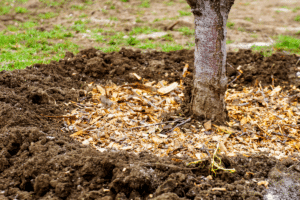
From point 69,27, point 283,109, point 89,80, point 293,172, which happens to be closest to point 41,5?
point 69,27

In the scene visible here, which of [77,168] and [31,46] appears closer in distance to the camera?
[77,168]

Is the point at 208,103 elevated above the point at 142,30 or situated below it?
below

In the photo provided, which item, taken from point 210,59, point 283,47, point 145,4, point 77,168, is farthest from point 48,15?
point 77,168

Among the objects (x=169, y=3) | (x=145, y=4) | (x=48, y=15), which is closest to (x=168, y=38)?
(x=145, y=4)

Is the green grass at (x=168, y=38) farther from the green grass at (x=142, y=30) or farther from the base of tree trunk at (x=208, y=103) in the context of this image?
the base of tree trunk at (x=208, y=103)

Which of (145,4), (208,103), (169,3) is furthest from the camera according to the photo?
(169,3)

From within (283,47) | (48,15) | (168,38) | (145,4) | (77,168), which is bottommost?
(77,168)

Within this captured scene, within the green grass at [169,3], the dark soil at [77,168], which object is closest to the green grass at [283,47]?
the dark soil at [77,168]

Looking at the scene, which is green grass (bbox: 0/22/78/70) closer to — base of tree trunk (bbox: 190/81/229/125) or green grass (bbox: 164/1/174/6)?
base of tree trunk (bbox: 190/81/229/125)

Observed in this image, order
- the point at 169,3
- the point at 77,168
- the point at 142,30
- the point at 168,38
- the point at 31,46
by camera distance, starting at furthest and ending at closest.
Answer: the point at 169,3, the point at 142,30, the point at 168,38, the point at 31,46, the point at 77,168

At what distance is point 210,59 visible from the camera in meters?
3.24

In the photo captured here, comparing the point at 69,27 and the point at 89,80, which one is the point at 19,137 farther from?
the point at 69,27

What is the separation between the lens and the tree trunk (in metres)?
3.04

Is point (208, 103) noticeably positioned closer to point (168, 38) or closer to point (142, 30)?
point (168, 38)
